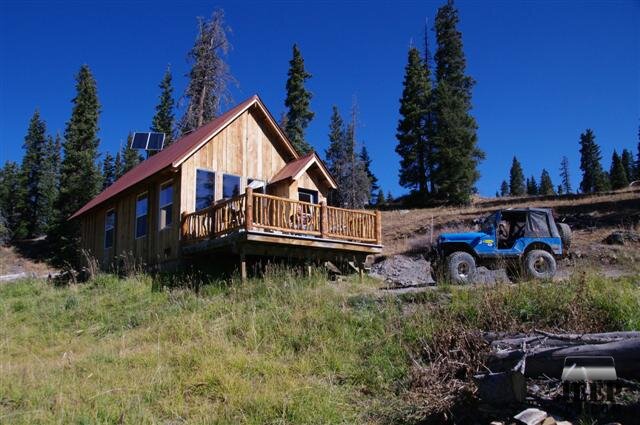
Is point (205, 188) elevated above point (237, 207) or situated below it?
above

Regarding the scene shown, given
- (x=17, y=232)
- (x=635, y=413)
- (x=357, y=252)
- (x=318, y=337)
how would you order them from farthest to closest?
(x=17, y=232) < (x=357, y=252) < (x=318, y=337) < (x=635, y=413)

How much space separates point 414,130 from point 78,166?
1178 inches

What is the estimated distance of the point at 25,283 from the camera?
1855 centimetres

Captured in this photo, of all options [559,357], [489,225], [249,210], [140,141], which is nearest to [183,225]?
[249,210]

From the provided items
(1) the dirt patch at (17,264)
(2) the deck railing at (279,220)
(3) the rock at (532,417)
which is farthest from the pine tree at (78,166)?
(3) the rock at (532,417)

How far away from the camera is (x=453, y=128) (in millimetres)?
47938

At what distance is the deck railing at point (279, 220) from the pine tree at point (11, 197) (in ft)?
165

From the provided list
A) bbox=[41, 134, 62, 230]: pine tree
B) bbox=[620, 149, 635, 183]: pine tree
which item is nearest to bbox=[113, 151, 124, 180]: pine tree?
bbox=[41, 134, 62, 230]: pine tree

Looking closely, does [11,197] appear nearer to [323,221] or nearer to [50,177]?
[50,177]

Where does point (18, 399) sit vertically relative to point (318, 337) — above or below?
below

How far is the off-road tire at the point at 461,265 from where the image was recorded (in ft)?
44.8

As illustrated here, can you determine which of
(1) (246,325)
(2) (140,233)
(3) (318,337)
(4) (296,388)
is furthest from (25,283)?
(4) (296,388)

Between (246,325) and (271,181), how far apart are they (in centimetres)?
991

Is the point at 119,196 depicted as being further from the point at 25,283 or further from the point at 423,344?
the point at 423,344
